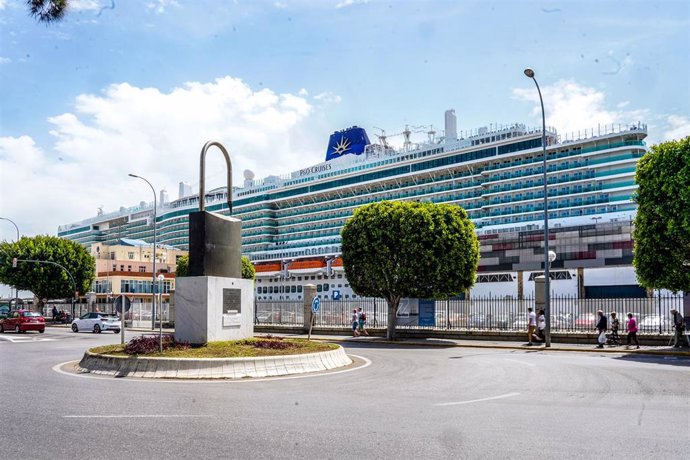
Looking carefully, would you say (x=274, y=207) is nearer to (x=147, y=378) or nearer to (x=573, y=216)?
(x=573, y=216)

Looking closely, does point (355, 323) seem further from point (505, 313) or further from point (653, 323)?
point (653, 323)

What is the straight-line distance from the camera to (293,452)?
6.73 m

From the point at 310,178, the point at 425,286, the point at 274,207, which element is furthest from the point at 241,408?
the point at 274,207

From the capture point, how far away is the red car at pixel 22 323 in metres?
36.8

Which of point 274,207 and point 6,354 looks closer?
point 6,354

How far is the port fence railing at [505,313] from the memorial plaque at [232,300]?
48.4 feet

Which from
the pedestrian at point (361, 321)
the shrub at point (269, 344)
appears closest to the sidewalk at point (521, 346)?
the pedestrian at point (361, 321)

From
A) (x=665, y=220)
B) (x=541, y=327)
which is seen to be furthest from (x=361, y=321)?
(x=665, y=220)

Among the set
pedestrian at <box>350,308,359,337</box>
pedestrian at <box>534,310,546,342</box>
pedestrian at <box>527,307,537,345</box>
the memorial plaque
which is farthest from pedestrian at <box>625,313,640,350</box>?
the memorial plaque

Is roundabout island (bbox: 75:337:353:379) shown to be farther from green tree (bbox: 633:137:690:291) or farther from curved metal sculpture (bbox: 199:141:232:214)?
green tree (bbox: 633:137:690:291)

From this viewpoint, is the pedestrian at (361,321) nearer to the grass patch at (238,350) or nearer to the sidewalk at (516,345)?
the sidewalk at (516,345)

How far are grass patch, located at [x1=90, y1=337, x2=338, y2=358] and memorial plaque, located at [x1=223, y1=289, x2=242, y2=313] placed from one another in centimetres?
94

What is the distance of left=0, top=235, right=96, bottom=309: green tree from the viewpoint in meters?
56.5

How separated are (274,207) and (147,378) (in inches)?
3692
